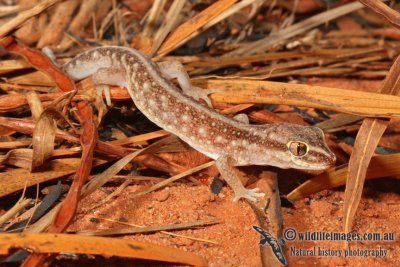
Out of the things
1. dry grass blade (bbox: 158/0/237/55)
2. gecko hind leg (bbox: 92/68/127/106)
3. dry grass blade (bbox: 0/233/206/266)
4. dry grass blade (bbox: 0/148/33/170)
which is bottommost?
dry grass blade (bbox: 0/233/206/266)

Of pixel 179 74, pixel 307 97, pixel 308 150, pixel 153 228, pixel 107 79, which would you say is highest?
pixel 179 74

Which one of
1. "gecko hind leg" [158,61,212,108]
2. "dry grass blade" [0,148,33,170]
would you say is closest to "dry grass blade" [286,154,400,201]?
"gecko hind leg" [158,61,212,108]

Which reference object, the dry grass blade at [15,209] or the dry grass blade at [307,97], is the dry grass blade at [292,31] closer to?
the dry grass blade at [307,97]

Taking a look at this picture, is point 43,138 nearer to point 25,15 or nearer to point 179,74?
point 25,15

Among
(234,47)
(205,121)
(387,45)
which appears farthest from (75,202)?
(387,45)

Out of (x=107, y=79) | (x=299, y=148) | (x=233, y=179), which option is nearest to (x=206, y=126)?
(x=233, y=179)

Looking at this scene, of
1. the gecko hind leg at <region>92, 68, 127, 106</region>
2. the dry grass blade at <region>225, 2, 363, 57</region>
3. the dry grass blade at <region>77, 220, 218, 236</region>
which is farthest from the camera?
the dry grass blade at <region>225, 2, 363, 57</region>

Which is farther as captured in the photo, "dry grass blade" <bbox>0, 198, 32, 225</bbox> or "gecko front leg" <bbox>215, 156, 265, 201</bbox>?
"gecko front leg" <bbox>215, 156, 265, 201</bbox>

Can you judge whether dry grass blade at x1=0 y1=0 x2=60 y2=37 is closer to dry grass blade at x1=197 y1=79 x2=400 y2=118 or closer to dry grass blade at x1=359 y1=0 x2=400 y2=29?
dry grass blade at x1=197 y1=79 x2=400 y2=118
